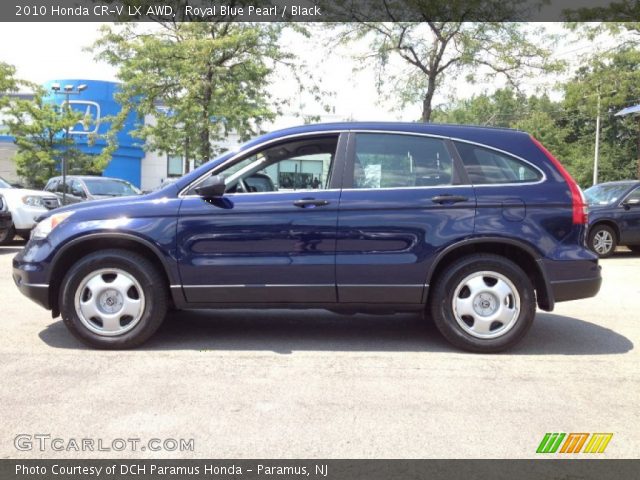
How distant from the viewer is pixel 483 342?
4738mm

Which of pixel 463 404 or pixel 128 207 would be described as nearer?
pixel 463 404

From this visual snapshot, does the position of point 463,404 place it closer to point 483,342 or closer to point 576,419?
point 576,419

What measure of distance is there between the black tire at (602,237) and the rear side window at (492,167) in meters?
8.22

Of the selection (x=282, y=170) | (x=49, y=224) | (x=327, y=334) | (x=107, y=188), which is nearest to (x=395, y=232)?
(x=282, y=170)

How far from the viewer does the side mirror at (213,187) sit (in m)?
4.55

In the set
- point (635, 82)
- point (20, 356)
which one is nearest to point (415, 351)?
point (20, 356)

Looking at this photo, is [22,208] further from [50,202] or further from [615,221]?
[615,221]

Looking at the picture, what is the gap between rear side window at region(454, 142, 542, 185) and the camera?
480 centimetres

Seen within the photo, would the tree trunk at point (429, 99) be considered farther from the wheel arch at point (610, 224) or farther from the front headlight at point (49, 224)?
the front headlight at point (49, 224)

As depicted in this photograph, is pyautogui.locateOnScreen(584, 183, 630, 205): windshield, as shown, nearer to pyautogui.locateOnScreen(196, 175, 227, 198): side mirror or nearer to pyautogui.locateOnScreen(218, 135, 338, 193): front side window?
pyautogui.locateOnScreen(218, 135, 338, 193): front side window

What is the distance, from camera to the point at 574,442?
3.18 meters

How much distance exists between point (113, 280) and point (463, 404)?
2.84m

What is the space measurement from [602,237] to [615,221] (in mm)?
412
